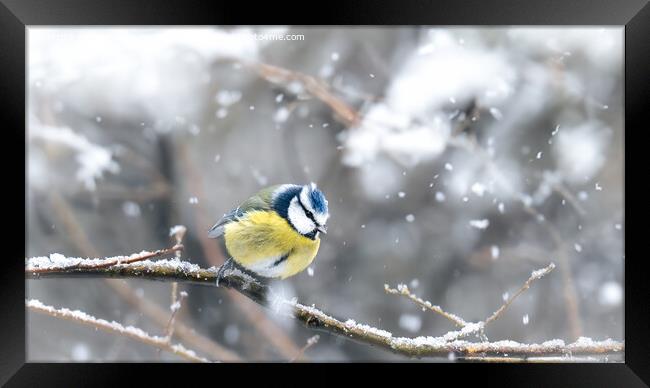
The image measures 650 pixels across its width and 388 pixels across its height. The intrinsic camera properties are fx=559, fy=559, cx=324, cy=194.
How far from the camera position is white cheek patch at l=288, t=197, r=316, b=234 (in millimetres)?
1713

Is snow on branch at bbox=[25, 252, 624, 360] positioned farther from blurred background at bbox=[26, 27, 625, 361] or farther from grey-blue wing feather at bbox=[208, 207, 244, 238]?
blurred background at bbox=[26, 27, 625, 361]

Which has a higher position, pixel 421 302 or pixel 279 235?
pixel 279 235

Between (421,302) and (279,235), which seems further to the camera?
(279,235)

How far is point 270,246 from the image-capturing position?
5.61ft

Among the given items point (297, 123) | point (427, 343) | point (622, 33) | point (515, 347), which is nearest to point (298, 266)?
point (427, 343)

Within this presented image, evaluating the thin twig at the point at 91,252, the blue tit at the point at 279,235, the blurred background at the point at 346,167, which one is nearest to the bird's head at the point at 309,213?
the blue tit at the point at 279,235

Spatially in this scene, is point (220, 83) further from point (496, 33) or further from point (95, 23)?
point (496, 33)

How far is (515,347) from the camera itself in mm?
1626

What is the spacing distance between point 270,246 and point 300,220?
122 millimetres

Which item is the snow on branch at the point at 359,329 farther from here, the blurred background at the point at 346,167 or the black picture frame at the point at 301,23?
the blurred background at the point at 346,167

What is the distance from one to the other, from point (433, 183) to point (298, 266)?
1.04 meters

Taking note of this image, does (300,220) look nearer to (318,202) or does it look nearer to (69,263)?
(318,202)

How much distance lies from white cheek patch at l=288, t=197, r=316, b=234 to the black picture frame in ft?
2.02

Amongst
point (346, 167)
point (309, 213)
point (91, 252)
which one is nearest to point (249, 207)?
point (309, 213)
